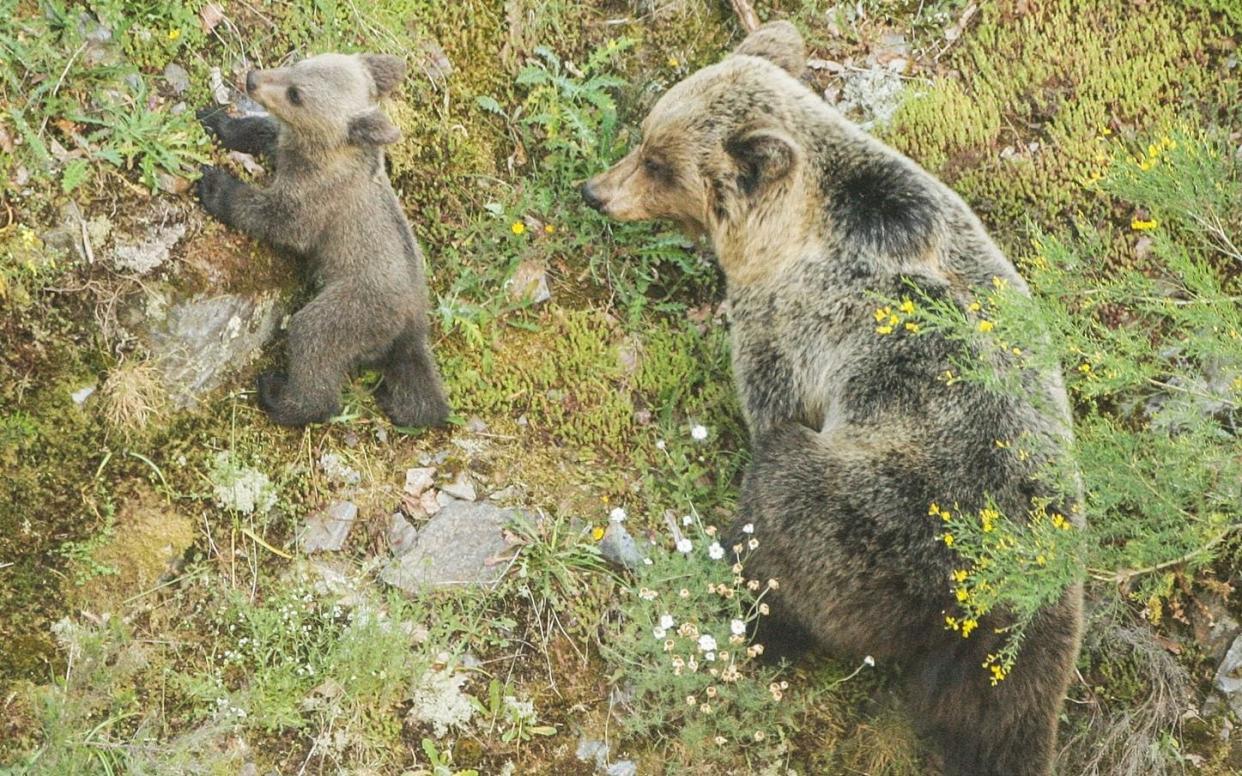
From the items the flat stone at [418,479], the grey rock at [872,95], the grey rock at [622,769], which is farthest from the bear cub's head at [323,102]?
the grey rock at [622,769]

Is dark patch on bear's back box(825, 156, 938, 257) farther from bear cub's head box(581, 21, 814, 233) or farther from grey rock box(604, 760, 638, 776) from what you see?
grey rock box(604, 760, 638, 776)

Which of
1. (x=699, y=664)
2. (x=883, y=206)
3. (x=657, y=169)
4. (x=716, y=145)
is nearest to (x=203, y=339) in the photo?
(x=657, y=169)

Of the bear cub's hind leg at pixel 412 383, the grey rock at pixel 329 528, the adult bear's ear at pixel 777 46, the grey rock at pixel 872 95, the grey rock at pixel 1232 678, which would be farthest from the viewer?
the grey rock at pixel 872 95

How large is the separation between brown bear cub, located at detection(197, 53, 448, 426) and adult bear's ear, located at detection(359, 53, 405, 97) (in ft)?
0.11

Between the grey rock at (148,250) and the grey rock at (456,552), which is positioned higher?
the grey rock at (148,250)

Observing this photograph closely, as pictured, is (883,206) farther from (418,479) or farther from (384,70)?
(418,479)

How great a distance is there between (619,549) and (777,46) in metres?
3.04

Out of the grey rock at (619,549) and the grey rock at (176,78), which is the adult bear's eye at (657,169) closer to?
the grey rock at (619,549)

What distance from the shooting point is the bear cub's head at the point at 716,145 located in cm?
618

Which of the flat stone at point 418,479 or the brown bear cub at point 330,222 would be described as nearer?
the brown bear cub at point 330,222

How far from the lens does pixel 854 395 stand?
19.7 feet

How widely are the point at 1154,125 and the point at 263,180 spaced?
536 centimetres

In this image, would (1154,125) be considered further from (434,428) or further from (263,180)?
(263,180)

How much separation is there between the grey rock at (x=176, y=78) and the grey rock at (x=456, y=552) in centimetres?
255
